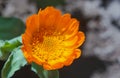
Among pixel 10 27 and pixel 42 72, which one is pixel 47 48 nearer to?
pixel 42 72

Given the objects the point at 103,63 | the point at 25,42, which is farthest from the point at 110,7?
the point at 25,42

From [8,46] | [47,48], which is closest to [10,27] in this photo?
[8,46]

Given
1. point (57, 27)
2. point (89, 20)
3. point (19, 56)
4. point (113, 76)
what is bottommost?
point (113, 76)

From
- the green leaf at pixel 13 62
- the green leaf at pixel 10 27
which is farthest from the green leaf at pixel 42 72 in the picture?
the green leaf at pixel 10 27

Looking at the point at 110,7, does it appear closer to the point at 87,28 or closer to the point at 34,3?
the point at 87,28

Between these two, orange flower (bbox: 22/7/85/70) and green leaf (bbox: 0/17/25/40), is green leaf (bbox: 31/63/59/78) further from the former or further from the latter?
green leaf (bbox: 0/17/25/40)

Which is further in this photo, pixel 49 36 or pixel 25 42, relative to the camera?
pixel 49 36

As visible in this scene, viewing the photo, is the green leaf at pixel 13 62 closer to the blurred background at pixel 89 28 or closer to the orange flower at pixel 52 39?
the orange flower at pixel 52 39
